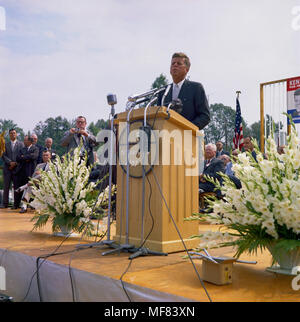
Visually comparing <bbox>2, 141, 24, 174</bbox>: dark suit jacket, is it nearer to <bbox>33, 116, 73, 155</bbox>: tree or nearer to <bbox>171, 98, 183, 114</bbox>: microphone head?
<bbox>171, 98, 183, 114</bbox>: microphone head

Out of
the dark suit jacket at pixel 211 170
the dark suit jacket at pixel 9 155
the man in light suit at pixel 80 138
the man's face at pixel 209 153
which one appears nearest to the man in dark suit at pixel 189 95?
the man in light suit at pixel 80 138

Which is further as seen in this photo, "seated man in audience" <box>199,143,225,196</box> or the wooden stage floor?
"seated man in audience" <box>199,143,225,196</box>

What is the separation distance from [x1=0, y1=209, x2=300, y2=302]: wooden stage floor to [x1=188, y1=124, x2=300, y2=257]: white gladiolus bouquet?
175 mm

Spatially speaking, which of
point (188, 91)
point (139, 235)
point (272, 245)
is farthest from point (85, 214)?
point (272, 245)

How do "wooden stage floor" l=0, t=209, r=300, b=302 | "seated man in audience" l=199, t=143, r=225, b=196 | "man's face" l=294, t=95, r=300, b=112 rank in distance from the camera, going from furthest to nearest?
"man's face" l=294, t=95, r=300, b=112 → "seated man in audience" l=199, t=143, r=225, b=196 → "wooden stage floor" l=0, t=209, r=300, b=302

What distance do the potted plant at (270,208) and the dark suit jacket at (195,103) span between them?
1.17 m

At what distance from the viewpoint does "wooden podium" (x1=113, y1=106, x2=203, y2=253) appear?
8.20 ft

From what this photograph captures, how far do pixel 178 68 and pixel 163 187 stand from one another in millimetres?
1182

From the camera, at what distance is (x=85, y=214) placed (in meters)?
3.31

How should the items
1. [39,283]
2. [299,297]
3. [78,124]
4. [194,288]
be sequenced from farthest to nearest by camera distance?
[78,124] < [39,283] < [194,288] < [299,297]

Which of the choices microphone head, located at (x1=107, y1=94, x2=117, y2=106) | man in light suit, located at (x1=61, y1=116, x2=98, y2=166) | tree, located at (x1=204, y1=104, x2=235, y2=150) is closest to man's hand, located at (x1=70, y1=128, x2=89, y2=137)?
man in light suit, located at (x1=61, y1=116, x2=98, y2=166)

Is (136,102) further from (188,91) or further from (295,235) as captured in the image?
(295,235)

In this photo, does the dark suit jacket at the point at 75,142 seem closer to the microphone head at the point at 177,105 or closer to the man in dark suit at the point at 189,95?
the man in dark suit at the point at 189,95
